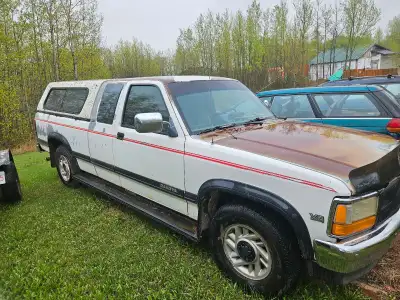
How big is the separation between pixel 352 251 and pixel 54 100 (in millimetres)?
5655

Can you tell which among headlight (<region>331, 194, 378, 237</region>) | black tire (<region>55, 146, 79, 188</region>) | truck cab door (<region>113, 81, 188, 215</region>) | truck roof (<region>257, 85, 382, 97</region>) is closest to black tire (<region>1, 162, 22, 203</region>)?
black tire (<region>55, 146, 79, 188</region>)

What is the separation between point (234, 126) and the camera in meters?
3.36

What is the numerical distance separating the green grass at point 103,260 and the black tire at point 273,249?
12cm

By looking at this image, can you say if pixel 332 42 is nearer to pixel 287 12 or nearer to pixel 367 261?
pixel 287 12

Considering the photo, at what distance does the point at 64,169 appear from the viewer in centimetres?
585

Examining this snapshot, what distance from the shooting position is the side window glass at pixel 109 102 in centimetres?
423

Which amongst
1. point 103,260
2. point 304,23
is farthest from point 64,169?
point 304,23

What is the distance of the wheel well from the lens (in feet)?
8.39

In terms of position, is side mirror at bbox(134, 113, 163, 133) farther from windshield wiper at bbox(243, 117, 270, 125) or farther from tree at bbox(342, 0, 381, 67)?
tree at bbox(342, 0, 381, 67)

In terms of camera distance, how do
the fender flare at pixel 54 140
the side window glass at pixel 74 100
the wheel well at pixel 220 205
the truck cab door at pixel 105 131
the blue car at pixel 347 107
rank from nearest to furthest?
the wheel well at pixel 220 205
the truck cab door at pixel 105 131
the blue car at pixel 347 107
the side window glass at pixel 74 100
the fender flare at pixel 54 140

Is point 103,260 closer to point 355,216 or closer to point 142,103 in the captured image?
point 142,103

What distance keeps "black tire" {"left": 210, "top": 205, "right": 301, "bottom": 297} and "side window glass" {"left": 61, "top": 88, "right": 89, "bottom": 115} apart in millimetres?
3317

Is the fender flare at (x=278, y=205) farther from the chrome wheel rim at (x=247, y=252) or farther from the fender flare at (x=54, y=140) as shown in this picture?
the fender flare at (x=54, y=140)

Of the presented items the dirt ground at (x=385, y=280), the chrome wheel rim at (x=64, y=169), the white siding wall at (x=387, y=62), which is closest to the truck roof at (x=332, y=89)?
the dirt ground at (x=385, y=280)
